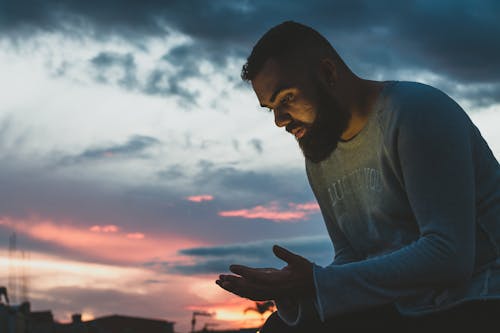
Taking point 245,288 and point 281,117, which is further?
point 281,117

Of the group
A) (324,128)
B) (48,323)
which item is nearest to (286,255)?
(324,128)

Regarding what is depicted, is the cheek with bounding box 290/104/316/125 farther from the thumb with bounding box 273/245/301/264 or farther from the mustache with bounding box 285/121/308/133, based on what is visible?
the thumb with bounding box 273/245/301/264

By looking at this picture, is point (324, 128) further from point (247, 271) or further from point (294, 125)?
point (247, 271)

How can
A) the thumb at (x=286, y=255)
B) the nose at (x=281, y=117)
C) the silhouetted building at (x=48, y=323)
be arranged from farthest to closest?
the silhouetted building at (x=48, y=323) → the nose at (x=281, y=117) → the thumb at (x=286, y=255)

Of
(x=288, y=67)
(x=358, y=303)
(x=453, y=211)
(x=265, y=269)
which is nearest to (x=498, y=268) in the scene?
(x=453, y=211)

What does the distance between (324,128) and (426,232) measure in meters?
0.76

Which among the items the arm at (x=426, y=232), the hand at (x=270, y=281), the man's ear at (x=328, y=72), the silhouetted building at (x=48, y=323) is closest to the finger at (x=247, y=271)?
the hand at (x=270, y=281)

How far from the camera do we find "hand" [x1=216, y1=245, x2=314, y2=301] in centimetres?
282

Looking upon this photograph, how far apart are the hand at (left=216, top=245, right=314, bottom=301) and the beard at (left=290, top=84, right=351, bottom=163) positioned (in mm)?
775

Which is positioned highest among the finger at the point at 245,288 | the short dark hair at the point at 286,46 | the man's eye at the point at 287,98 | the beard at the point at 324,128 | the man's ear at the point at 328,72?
the short dark hair at the point at 286,46

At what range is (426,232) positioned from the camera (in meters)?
2.85

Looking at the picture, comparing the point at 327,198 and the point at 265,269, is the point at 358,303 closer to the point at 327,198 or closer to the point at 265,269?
the point at 265,269

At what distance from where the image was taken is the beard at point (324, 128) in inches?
128

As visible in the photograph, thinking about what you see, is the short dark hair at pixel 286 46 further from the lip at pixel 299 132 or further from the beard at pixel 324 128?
the lip at pixel 299 132
